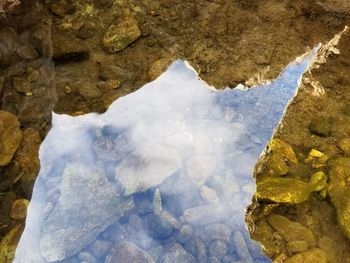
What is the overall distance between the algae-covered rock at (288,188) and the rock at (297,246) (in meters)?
0.52

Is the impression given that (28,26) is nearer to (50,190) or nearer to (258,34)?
(50,190)

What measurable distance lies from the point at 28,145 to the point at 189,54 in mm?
3126

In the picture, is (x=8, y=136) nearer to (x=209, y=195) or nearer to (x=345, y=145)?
(x=209, y=195)

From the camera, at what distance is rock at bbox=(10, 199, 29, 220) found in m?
4.23

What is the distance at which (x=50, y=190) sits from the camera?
452cm

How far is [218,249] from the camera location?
13.8 feet

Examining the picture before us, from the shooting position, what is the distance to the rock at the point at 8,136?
15.2ft

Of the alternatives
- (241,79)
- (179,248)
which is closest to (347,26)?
(241,79)

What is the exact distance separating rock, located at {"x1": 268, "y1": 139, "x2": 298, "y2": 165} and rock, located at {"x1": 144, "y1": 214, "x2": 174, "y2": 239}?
1.94 metres

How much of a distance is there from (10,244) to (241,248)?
8.65 feet

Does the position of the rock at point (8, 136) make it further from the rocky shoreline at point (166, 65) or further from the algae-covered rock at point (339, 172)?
the algae-covered rock at point (339, 172)

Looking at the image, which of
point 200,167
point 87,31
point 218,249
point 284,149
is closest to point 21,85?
point 87,31

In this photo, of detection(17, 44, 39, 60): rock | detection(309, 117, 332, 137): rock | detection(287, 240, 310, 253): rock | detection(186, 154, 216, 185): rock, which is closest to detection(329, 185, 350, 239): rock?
detection(287, 240, 310, 253): rock

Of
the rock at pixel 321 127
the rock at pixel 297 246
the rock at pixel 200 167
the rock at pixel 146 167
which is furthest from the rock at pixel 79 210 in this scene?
the rock at pixel 321 127
